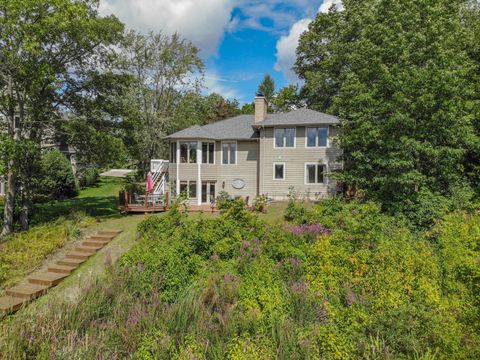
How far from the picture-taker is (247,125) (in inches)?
982

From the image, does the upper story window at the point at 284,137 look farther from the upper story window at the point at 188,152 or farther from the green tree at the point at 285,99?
the green tree at the point at 285,99

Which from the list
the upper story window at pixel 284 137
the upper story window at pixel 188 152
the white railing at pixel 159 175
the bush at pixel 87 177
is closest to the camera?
the upper story window at pixel 284 137

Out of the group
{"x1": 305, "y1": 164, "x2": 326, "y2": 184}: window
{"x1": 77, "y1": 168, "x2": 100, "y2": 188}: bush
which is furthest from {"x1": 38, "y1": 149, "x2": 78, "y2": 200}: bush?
{"x1": 305, "y1": 164, "x2": 326, "y2": 184}: window

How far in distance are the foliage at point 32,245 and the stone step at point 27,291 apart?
56 cm

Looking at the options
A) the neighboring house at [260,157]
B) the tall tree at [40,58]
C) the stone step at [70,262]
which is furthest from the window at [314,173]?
the stone step at [70,262]

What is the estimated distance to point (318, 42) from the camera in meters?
29.8

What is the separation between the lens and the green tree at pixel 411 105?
13750 millimetres

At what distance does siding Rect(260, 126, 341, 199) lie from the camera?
21.1 metres

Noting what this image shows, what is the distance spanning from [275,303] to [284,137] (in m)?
16.2

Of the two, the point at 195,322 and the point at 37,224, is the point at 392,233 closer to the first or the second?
the point at 195,322

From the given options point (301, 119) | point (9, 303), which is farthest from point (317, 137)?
point (9, 303)

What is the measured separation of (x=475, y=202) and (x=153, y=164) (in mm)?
20652

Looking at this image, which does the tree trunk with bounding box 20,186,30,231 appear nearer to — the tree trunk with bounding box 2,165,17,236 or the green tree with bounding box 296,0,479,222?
the tree trunk with bounding box 2,165,17,236

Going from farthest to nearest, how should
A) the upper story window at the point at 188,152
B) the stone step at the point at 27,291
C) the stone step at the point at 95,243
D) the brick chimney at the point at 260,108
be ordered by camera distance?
the brick chimney at the point at 260,108, the upper story window at the point at 188,152, the stone step at the point at 95,243, the stone step at the point at 27,291
